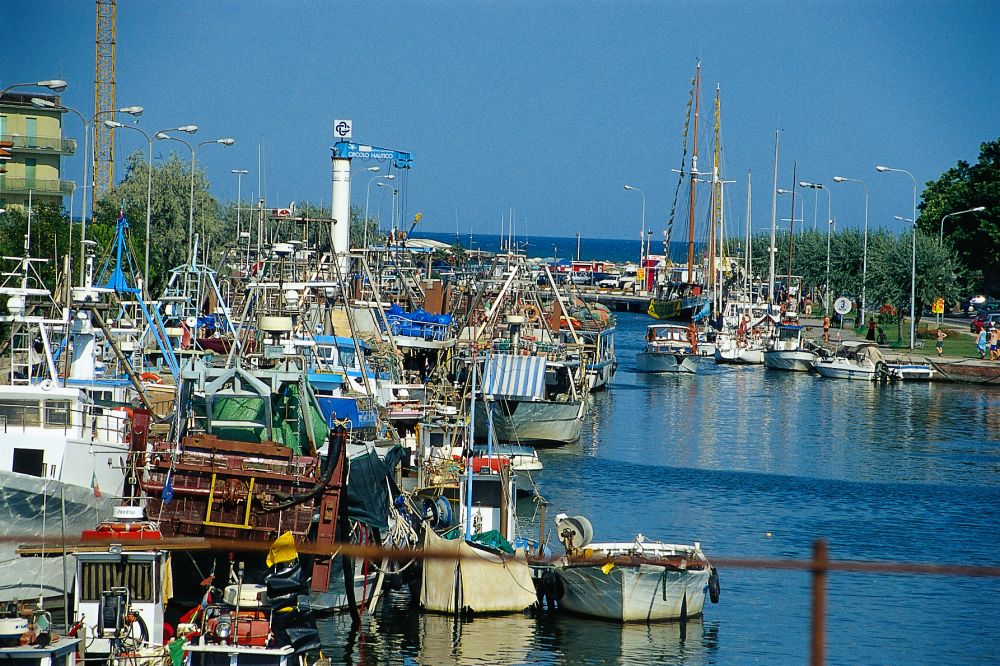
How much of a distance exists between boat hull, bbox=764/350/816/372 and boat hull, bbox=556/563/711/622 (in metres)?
49.1

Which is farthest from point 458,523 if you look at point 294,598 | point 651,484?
point 651,484

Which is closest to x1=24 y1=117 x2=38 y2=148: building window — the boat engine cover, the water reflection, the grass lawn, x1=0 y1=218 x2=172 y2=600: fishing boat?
x1=0 y1=218 x2=172 y2=600: fishing boat

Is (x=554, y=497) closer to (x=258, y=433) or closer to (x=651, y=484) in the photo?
(x=651, y=484)

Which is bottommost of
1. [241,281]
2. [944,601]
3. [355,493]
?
[944,601]

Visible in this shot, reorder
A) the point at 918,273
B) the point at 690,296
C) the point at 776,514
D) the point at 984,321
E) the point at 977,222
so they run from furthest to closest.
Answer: the point at 690,296
the point at 977,222
the point at 984,321
the point at 918,273
the point at 776,514

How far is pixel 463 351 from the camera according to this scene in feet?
149

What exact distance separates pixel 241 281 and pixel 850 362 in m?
31.6

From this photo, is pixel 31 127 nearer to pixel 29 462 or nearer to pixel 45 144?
pixel 45 144

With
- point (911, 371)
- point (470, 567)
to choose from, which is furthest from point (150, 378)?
point (911, 371)

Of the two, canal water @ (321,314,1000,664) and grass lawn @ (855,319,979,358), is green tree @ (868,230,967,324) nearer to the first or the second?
grass lawn @ (855,319,979,358)

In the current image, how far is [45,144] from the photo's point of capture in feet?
207

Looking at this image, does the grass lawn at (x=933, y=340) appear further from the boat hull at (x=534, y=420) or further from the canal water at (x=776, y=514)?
the boat hull at (x=534, y=420)

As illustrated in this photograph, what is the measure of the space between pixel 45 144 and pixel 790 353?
38.7 m

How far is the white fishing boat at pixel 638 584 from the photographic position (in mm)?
22344
